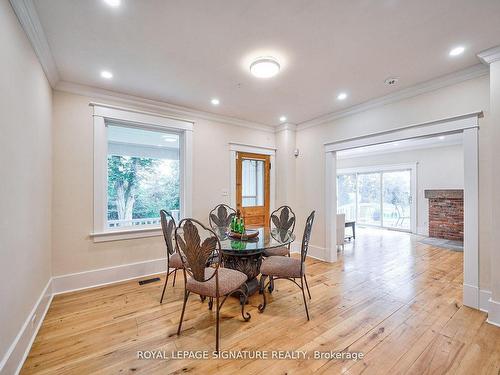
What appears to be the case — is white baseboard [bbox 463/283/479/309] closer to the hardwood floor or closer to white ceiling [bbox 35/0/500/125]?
the hardwood floor

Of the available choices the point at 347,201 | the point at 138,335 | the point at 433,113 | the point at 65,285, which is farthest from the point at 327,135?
the point at 347,201

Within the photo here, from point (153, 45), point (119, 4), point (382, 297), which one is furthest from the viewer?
point (382, 297)

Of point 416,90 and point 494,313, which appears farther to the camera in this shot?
point 416,90

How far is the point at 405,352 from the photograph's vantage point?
178 cm

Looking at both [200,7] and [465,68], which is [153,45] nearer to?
[200,7]

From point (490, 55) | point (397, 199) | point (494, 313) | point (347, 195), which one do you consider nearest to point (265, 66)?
point (490, 55)

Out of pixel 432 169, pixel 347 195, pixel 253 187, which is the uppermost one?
pixel 432 169

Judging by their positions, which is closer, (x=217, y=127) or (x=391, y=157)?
(x=217, y=127)

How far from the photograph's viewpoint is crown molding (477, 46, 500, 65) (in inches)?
85.5

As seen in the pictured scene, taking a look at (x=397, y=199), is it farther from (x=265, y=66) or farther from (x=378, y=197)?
(x=265, y=66)

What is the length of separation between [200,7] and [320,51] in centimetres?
118

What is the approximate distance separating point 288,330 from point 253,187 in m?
2.85

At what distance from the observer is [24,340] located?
5.60 feet

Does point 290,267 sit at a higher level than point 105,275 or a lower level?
higher
